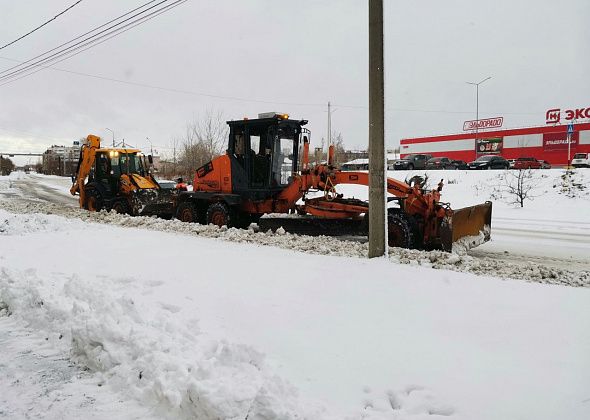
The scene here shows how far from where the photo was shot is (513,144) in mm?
53594

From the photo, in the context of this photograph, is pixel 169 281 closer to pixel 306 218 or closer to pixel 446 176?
pixel 306 218

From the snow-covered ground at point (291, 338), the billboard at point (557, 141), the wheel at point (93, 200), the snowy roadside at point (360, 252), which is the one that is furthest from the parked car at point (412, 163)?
the snow-covered ground at point (291, 338)

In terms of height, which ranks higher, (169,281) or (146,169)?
(146,169)

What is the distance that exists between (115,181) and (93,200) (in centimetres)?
108

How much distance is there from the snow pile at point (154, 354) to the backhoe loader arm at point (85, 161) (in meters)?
13.4

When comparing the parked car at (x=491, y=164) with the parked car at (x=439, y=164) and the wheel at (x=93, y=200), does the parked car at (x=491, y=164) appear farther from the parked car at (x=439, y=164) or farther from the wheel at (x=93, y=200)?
the wheel at (x=93, y=200)

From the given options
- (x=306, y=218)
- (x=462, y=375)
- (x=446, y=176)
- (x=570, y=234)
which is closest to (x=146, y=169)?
(x=306, y=218)

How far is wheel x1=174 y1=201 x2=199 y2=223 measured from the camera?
520 inches

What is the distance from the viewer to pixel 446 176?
3141 cm

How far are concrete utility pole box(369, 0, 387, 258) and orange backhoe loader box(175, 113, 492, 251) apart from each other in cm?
157

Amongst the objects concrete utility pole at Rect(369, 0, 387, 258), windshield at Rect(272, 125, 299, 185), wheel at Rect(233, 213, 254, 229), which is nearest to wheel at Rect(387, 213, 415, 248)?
concrete utility pole at Rect(369, 0, 387, 258)

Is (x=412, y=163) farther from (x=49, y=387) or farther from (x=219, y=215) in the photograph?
(x=49, y=387)

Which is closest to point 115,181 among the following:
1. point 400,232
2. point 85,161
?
point 85,161

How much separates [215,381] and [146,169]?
1600 cm
